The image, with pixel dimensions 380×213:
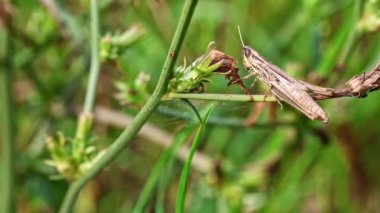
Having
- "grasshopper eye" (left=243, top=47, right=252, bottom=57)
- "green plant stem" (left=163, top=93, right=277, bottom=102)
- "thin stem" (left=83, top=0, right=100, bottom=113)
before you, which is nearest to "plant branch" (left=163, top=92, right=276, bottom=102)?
"green plant stem" (left=163, top=93, right=277, bottom=102)

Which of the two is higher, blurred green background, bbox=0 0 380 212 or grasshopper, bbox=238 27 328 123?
blurred green background, bbox=0 0 380 212

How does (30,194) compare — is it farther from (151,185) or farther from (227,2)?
(227,2)

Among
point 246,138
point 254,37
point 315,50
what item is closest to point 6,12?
point 315,50

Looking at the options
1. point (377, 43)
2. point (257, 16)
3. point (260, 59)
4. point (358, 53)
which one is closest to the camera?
point (260, 59)

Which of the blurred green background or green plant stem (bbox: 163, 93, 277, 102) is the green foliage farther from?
the blurred green background

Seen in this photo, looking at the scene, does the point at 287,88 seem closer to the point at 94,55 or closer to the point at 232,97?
the point at 232,97

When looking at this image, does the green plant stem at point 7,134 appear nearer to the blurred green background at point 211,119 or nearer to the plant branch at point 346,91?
the blurred green background at point 211,119

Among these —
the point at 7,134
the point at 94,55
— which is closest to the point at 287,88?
the point at 94,55

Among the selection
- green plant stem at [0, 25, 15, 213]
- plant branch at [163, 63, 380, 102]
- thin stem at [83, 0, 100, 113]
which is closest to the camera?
plant branch at [163, 63, 380, 102]
